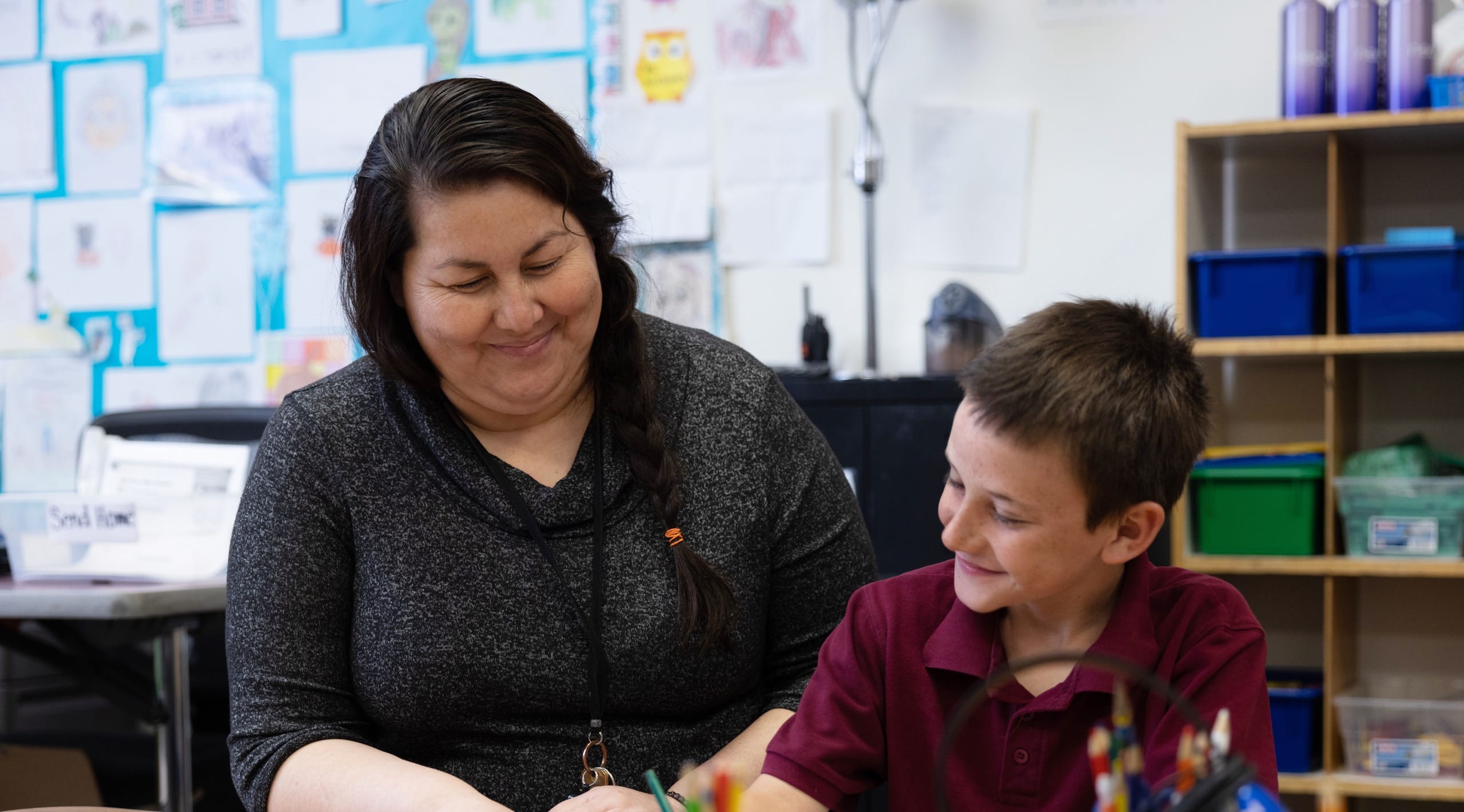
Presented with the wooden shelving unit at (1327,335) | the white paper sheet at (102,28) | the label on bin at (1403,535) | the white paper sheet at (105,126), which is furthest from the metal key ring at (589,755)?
the white paper sheet at (102,28)

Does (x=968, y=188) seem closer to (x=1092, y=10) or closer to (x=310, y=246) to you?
(x=1092, y=10)

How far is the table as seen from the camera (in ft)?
5.29

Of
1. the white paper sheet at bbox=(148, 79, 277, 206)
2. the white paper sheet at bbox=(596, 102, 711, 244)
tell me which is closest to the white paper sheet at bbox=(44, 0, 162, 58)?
the white paper sheet at bbox=(148, 79, 277, 206)

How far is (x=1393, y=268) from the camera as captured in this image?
2271mm

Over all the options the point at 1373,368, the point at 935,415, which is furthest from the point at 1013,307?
the point at 1373,368

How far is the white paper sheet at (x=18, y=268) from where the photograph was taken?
338 cm

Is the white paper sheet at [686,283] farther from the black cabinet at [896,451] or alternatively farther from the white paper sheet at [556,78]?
the black cabinet at [896,451]

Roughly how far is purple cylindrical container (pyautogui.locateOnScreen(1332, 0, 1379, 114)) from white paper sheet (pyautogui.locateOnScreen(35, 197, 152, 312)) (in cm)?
280

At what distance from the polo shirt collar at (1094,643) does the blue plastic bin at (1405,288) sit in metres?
1.57

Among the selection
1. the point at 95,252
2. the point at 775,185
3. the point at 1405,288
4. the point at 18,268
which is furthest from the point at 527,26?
the point at 1405,288

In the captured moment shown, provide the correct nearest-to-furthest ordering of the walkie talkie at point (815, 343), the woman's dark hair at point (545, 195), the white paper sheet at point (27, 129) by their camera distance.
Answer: the woman's dark hair at point (545, 195) < the walkie talkie at point (815, 343) < the white paper sheet at point (27, 129)

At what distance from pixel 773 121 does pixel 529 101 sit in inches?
71.4

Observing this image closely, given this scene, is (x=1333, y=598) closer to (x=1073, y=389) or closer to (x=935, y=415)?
(x=935, y=415)

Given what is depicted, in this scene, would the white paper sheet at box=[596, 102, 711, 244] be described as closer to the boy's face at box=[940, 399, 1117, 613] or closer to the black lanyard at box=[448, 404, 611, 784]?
the black lanyard at box=[448, 404, 611, 784]
